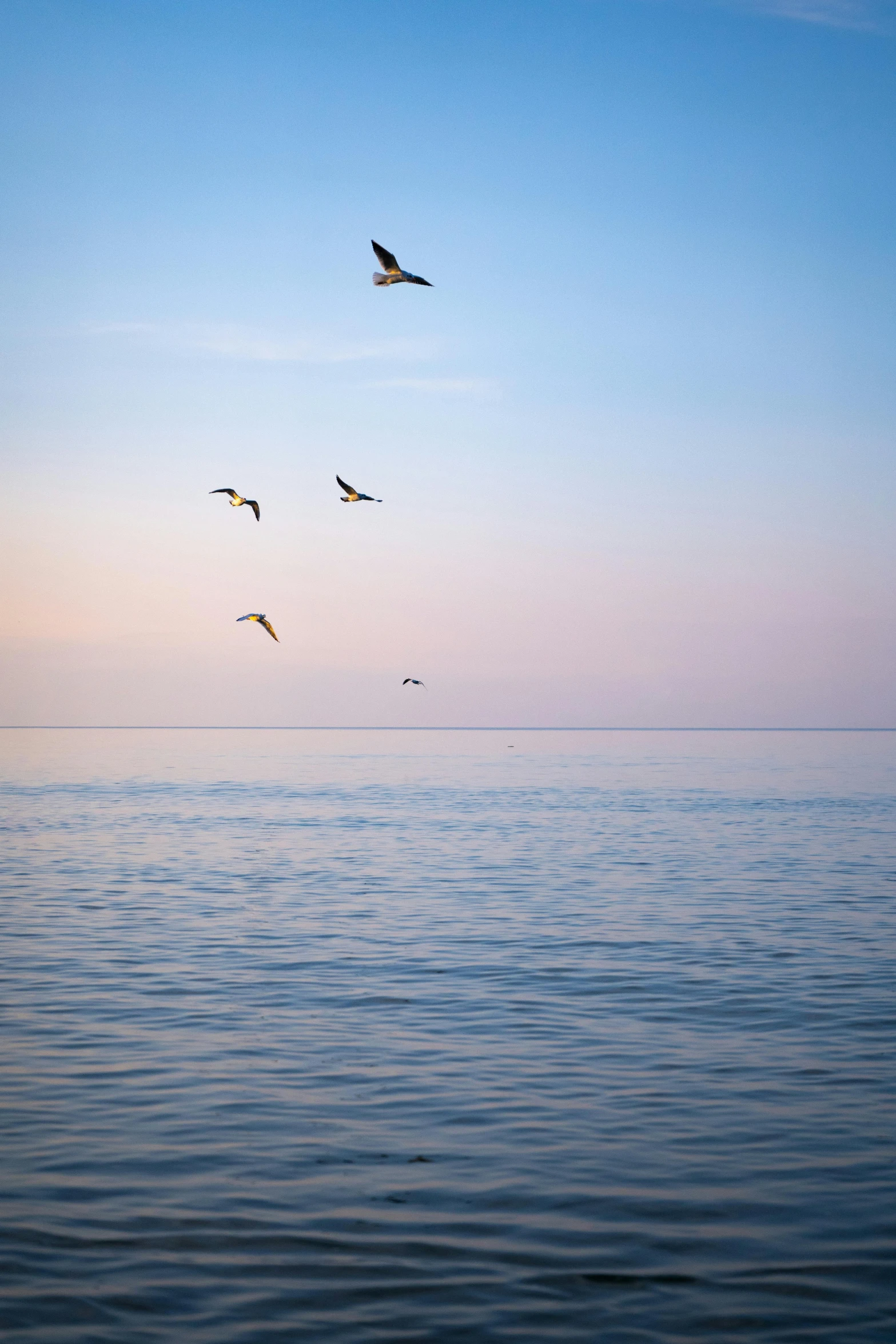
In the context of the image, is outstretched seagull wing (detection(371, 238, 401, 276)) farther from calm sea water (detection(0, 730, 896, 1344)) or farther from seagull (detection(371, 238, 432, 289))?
calm sea water (detection(0, 730, 896, 1344))

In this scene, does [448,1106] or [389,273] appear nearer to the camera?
[448,1106]

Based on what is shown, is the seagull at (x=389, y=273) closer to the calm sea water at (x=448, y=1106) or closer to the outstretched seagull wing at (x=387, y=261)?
the outstretched seagull wing at (x=387, y=261)

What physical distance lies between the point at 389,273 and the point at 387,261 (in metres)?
0.22

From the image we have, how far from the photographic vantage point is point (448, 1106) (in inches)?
→ 475

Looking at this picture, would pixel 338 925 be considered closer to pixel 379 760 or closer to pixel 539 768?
pixel 539 768

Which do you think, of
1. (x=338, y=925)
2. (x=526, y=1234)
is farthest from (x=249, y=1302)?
(x=338, y=925)

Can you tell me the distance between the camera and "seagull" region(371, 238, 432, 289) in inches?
862

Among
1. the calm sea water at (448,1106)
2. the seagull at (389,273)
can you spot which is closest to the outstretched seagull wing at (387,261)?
the seagull at (389,273)

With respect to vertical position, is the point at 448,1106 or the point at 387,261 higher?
the point at 387,261

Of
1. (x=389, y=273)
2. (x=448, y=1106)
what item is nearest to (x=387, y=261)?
(x=389, y=273)

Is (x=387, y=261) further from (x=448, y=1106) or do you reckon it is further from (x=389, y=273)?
(x=448, y=1106)

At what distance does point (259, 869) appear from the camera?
31859 millimetres

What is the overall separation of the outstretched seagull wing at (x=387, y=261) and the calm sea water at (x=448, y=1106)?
40.0 ft

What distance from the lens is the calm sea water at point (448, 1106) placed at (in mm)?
8133
